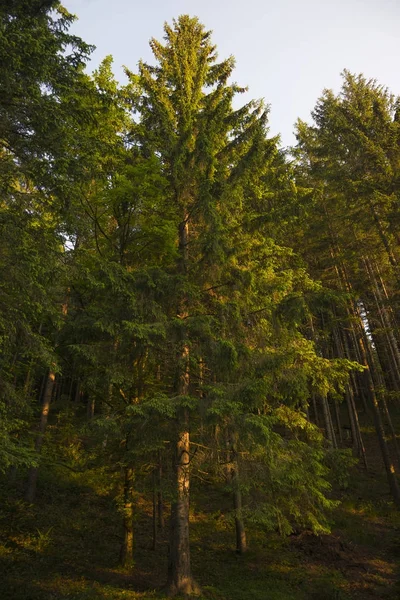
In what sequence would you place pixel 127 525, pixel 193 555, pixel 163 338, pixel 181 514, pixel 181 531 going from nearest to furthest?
pixel 181 531 → pixel 181 514 → pixel 163 338 → pixel 127 525 → pixel 193 555

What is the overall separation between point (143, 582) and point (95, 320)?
6.88 m

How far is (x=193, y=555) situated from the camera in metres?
12.0

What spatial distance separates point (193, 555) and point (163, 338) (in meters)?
7.63

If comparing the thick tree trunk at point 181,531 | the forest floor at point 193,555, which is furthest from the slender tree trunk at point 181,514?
the forest floor at point 193,555

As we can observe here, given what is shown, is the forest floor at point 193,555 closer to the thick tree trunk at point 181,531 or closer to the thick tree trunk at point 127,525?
the thick tree trunk at point 127,525

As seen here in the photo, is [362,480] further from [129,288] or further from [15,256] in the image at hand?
[15,256]

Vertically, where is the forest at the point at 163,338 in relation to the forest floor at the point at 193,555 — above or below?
above

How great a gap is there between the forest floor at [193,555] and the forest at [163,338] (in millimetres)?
72

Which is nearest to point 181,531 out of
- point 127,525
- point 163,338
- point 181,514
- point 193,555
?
point 181,514

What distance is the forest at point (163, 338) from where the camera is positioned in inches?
344

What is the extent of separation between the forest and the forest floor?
7 centimetres

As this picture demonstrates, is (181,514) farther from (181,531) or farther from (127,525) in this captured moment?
(127,525)

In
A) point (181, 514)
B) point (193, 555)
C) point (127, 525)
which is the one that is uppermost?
point (181, 514)

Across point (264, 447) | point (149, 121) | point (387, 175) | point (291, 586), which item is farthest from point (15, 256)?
point (387, 175)
